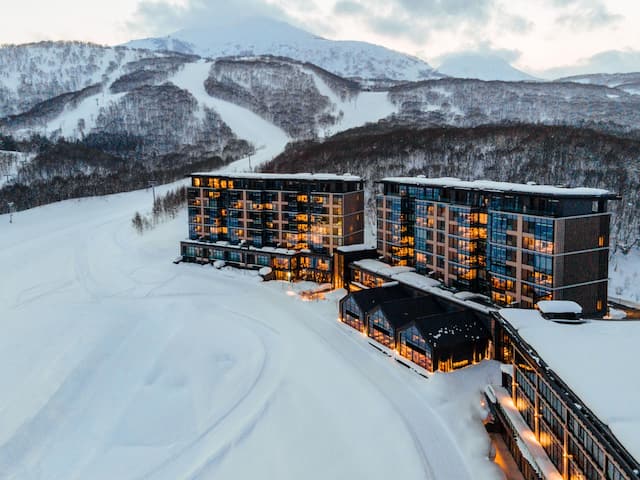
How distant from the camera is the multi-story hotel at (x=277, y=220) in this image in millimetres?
72812

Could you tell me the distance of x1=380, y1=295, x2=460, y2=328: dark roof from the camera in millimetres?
50500

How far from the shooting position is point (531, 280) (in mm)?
48000

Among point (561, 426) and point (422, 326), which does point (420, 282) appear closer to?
point (422, 326)

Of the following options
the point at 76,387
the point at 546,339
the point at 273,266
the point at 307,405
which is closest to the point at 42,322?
the point at 76,387

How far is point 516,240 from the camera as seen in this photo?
49.3 metres

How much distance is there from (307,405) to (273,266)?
37103mm

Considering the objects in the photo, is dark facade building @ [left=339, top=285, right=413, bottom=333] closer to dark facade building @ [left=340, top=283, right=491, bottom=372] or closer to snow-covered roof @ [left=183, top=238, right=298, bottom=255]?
dark facade building @ [left=340, top=283, right=491, bottom=372]

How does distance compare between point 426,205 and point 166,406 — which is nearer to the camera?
point 166,406

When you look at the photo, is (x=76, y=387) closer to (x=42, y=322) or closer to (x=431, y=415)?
(x=42, y=322)

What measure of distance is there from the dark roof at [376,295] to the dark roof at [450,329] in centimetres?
820

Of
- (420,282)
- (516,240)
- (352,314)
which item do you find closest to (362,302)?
(352,314)

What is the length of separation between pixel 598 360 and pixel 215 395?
95.9 feet

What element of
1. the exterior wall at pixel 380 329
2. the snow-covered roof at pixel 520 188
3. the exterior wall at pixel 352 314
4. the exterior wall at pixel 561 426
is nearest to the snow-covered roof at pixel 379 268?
the exterior wall at pixel 352 314

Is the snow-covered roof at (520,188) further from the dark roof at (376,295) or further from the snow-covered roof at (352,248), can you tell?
the dark roof at (376,295)
